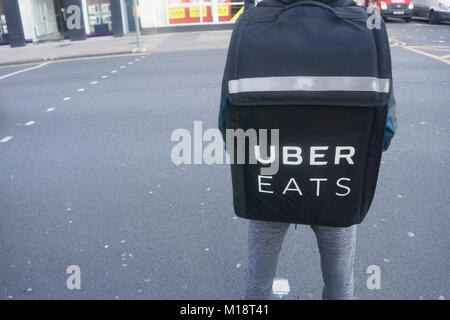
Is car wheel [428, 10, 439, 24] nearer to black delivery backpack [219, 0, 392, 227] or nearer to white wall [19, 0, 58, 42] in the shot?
white wall [19, 0, 58, 42]

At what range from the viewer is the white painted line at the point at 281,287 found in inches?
99.3

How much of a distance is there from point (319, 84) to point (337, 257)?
31.3 inches

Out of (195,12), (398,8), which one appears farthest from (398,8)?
(195,12)

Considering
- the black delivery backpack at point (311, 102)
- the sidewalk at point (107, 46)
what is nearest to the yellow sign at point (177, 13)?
the sidewalk at point (107, 46)

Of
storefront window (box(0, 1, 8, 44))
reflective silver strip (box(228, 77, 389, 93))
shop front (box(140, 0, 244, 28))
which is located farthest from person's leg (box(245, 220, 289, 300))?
storefront window (box(0, 1, 8, 44))

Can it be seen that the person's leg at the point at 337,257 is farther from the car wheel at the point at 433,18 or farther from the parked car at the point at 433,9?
the car wheel at the point at 433,18

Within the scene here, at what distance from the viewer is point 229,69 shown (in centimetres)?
141

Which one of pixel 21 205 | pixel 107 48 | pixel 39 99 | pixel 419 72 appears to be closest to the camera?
pixel 21 205

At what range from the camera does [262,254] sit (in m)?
1.78

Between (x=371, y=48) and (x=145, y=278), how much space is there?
2069mm

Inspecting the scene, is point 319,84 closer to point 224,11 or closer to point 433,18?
point 224,11

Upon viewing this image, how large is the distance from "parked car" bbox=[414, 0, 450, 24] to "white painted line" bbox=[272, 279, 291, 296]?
60.8 feet

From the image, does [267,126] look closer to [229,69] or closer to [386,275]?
[229,69]
